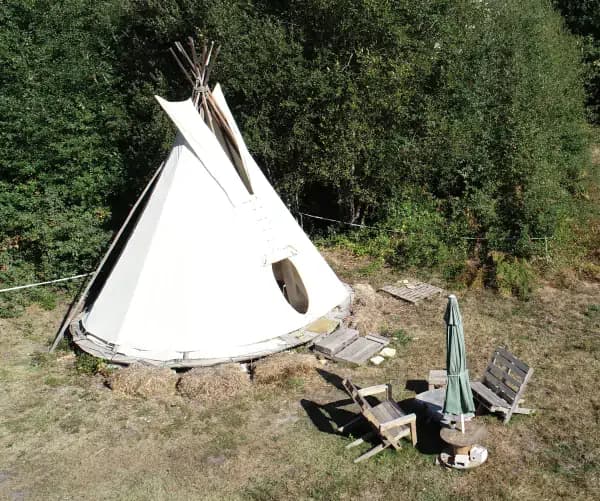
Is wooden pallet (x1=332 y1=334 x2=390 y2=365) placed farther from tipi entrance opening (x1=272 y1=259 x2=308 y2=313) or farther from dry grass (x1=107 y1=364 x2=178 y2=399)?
dry grass (x1=107 y1=364 x2=178 y2=399)

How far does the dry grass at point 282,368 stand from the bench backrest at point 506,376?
9.25 ft

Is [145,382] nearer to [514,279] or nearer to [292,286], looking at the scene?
[292,286]

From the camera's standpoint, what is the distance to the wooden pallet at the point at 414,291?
518 inches

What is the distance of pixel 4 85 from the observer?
1636cm

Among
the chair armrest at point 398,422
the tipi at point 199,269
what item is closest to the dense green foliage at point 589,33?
the tipi at point 199,269

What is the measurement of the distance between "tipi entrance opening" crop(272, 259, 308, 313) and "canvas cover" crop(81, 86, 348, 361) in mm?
857

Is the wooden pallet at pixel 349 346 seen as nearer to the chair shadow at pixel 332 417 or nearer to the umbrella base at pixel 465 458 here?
the chair shadow at pixel 332 417

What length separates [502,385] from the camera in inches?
348

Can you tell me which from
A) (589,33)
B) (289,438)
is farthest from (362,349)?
(589,33)

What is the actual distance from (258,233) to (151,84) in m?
8.39

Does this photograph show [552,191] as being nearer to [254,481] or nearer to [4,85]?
[254,481]

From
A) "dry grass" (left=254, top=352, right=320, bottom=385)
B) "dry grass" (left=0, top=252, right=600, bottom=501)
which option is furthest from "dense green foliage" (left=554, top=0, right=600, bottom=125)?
"dry grass" (left=254, top=352, right=320, bottom=385)

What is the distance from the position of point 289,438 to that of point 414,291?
230 inches

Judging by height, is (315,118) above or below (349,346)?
above
